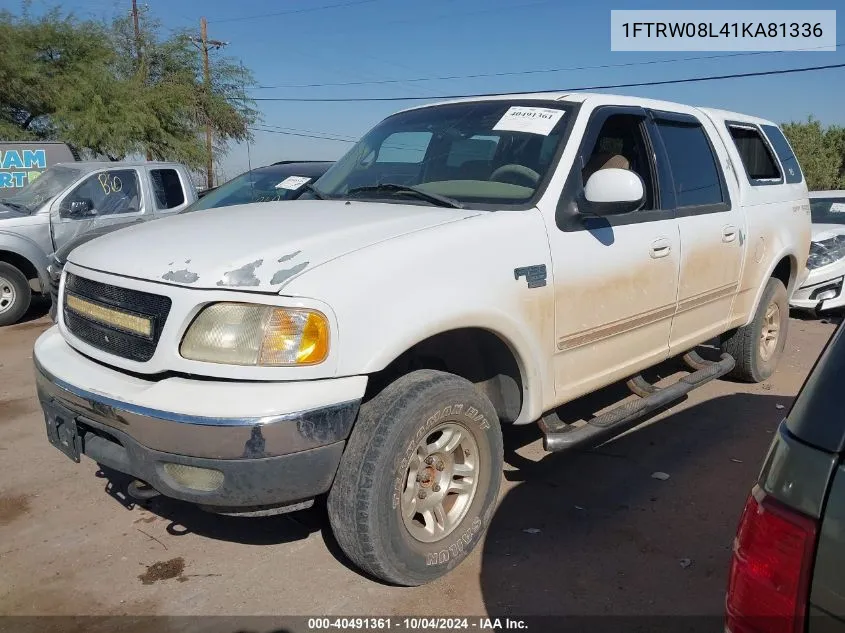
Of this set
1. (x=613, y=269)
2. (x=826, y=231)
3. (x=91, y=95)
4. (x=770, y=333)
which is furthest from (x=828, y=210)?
(x=91, y=95)

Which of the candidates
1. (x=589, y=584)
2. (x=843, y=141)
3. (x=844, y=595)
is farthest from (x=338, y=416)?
(x=843, y=141)

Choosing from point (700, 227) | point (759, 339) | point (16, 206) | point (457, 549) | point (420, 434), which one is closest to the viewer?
point (420, 434)

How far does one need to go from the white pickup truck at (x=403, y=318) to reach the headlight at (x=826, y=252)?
4469mm

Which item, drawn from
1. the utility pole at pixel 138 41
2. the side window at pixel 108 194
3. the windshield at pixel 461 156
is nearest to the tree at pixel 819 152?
the utility pole at pixel 138 41

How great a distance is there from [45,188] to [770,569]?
32.4 ft

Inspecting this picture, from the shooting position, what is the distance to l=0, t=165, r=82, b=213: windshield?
8992 millimetres

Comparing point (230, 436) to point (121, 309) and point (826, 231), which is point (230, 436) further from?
point (826, 231)

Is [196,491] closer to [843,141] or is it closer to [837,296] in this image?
[837,296]

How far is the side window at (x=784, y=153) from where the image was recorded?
18.4 ft

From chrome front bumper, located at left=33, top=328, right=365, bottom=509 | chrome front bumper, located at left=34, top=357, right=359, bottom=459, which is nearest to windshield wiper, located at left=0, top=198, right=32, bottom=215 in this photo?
chrome front bumper, located at left=33, top=328, right=365, bottom=509

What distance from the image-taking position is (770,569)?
54.3 inches

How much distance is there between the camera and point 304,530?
349cm

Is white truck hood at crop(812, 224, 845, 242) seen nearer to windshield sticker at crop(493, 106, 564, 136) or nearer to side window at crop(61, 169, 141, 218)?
windshield sticker at crop(493, 106, 564, 136)

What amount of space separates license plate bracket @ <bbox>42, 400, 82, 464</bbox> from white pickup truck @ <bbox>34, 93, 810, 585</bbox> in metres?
0.01
